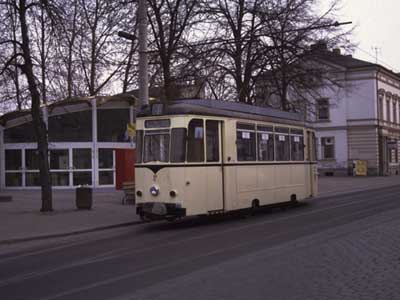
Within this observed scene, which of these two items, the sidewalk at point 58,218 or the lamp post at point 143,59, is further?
the lamp post at point 143,59

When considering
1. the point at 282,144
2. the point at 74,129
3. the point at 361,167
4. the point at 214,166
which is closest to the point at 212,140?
the point at 214,166

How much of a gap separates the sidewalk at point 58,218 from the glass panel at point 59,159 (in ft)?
20.9

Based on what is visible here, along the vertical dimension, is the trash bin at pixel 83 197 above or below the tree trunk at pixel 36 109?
below

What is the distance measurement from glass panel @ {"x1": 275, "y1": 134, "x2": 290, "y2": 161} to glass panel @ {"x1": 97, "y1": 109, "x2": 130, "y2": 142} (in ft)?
Result: 47.6

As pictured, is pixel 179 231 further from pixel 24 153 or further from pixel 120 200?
pixel 24 153

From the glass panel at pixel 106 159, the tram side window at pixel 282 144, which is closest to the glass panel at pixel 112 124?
the glass panel at pixel 106 159

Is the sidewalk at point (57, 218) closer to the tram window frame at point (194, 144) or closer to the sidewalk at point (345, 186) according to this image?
the tram window frame at point (194, 144)

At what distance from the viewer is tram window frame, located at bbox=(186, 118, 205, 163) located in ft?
54.0

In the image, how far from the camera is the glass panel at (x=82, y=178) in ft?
111

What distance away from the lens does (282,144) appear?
21.4 m

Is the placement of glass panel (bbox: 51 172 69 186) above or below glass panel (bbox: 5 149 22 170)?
below

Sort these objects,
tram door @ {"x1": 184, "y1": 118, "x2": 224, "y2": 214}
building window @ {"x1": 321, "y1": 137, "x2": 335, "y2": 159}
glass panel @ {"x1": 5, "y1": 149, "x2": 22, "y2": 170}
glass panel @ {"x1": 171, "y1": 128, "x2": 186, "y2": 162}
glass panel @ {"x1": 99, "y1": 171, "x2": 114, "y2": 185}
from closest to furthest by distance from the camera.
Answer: glass panel @ {"x1": 171, "y1": 128, "x2": 186, "y2": 162}, tram door @ {"x1": 184, "y1": 118, "x2": 224, "y2": 214}, glass panel @ {"x1": 99, "y1": 171, "x2": 114, "y2": 185}, glass panel @ {"x1": 5, "y1": 149, "x2": 22, "y2": 170}, building window @ {"x1": 321, "y1": 137, "x2": 335, "y2": 159}

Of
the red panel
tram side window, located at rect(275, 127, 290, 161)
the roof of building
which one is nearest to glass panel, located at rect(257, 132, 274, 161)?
tram side window, located at rect(275, 127, 290, 161)

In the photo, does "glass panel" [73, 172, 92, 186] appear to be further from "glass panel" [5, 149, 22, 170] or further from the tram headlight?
the tram headlight
